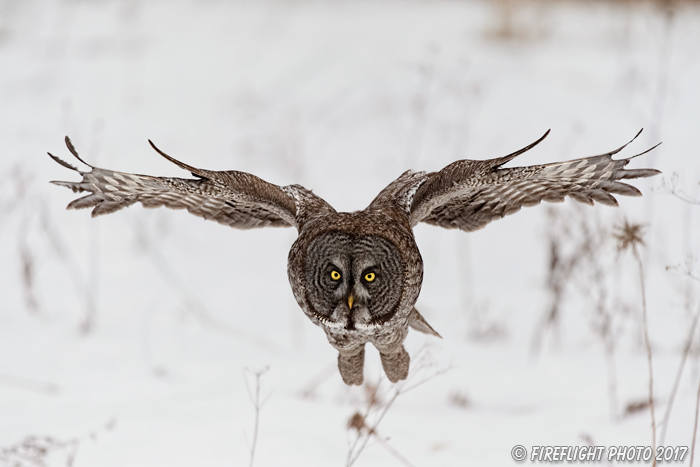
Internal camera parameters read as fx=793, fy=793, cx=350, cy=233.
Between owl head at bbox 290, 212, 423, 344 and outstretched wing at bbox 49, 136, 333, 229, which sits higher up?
outstretched wing at bbox 49, 136, 333, 229

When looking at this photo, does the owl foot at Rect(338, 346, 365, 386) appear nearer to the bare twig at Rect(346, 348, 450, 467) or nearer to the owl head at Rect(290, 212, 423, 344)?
the bare twig at Rect(346, 348, 450, 467)

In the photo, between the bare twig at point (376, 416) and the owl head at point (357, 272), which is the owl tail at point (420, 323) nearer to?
the bare twig at point (376, 416)

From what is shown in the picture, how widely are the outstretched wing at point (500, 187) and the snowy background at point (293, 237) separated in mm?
267

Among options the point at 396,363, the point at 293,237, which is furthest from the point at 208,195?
the point at 293,237

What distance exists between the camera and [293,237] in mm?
9133

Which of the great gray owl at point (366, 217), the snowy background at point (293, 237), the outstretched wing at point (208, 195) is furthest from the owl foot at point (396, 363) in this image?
the outstretched wing at point (208, 195)

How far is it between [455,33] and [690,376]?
7.71 m

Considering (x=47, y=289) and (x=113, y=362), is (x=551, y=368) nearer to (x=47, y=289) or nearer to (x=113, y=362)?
(x=113, y=362)

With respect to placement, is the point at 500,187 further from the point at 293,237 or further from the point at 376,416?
the point at 293,237

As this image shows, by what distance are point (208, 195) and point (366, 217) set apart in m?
0.66

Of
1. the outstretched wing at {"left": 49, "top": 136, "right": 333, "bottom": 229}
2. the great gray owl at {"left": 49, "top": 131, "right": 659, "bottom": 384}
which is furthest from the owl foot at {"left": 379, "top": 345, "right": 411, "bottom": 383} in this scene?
the outstretched wing at {"left": 49, "top": 136, "right": 333, "bottom": 229}

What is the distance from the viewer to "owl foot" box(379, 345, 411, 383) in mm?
3422

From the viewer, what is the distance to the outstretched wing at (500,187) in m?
3.07

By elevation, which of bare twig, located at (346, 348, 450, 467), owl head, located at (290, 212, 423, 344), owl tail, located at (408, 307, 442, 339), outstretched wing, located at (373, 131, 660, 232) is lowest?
bare twig, located at (346, 348, 450, 467)
